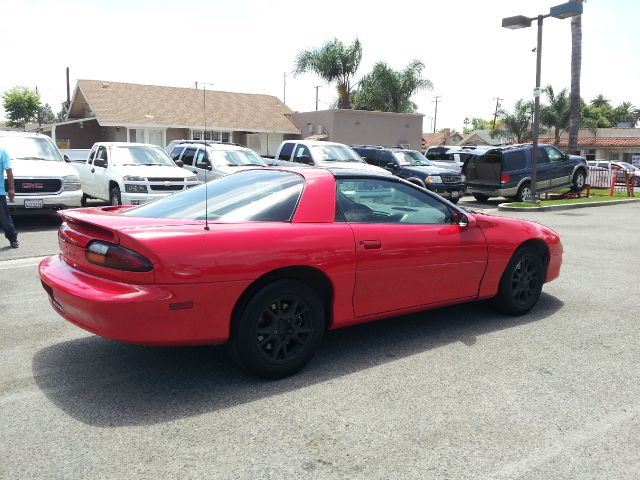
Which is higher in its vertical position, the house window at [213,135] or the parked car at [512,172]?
the house window at [213,135]

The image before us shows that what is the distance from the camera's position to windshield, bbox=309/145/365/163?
52.7 feet

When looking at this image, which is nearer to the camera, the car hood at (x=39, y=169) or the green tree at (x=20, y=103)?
the car hood at (x=39, y=169)

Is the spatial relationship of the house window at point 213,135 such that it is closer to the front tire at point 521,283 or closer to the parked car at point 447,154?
the parked car at point 447,154

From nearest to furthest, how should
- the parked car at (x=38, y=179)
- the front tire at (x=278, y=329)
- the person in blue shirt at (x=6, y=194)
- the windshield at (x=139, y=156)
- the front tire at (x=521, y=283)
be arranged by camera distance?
the front tire at (x=278, y=329) → the front tire at (x=521, y=283) → the person in blue shirt at (x=6, y=194) → the parked car at (x=38, y=179) → the windshield at (x=139, y=156)

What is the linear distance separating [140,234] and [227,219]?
0.66 meters

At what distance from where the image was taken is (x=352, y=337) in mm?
4945

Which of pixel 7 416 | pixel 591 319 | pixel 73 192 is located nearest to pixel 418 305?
pixel 591 319

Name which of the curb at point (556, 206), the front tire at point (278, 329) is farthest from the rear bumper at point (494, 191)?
the front tire at point (278, 329)

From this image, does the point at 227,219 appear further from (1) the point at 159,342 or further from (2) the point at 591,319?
(2) the point at 591,319

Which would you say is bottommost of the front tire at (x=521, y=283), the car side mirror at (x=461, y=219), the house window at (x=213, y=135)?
the front tire at (x=521, y=283)

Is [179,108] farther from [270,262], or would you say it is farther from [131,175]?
[270,262]

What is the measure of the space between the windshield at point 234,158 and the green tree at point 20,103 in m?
51.9

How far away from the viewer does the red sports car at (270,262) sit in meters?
3.52

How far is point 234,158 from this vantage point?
1494 centimetres
